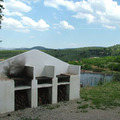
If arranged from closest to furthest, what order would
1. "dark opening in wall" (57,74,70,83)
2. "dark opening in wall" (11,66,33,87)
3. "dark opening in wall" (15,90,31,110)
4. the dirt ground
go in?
the dirt ground, "dark opening in wall" (11,66,33,87), "dark opening in wall" (15,90,31,110), "dark opening in wall" (57,74,70,83)

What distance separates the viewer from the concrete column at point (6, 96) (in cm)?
860

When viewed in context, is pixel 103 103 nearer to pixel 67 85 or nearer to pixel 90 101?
pixel 90 101

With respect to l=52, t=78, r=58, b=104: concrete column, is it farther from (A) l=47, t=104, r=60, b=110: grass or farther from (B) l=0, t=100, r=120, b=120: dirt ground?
(B) l=0, t=100, r=120, b=120: dirt ground

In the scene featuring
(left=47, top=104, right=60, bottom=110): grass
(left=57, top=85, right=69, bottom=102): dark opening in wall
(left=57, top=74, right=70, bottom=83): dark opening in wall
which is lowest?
(left=47, top=104, right=60, bottom=110): grass

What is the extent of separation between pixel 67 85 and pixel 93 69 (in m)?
42.3

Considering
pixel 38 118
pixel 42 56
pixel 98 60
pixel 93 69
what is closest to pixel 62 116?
pixel 38 118

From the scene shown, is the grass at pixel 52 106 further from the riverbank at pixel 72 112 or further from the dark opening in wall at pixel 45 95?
the dark opening in wall at pixel 45 95

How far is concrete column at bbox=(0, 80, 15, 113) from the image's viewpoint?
8.60m

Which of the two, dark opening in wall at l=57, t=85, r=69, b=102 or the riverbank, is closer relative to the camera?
the riverbank

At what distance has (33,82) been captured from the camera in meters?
9.72

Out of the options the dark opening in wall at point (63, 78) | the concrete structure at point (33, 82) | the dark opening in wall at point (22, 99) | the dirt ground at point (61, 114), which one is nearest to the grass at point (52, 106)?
the dirt ground at point (61, 114)

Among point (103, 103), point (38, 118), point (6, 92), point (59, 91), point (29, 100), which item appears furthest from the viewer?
point (59, 91)

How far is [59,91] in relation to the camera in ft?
38.2

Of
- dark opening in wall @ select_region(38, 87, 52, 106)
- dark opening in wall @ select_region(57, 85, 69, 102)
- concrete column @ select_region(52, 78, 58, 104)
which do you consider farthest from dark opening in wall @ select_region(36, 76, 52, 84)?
dark opening in wall @ select_region(57, 85, 69, 102)
